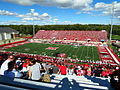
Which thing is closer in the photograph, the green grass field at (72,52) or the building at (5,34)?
the green grass field at (72,52)

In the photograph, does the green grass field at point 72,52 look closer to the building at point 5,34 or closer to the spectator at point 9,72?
the spectator at point 9,72

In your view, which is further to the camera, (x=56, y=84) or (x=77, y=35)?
(x=77, y=35)

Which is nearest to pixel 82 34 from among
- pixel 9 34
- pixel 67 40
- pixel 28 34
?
pixel 67 40

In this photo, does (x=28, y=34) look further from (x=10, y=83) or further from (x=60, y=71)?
(x=10, y=83)

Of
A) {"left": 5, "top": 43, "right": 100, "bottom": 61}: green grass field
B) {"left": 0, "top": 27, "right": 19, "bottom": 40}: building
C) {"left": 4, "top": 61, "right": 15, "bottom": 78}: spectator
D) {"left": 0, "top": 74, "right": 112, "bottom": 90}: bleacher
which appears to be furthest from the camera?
{"left": 0, "top": 27, "right": 19, "bottom": 40}: building

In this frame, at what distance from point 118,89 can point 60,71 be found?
5426 millimetres

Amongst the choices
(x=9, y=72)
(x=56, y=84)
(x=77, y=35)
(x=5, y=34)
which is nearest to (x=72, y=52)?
(x=77, y=35)

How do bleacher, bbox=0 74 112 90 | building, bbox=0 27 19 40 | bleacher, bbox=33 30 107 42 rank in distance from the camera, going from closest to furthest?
bleacher, bbox=0 74 112 90 < bleacher, bbox=33 30 107 42 < building, bbox=0 27 19 40

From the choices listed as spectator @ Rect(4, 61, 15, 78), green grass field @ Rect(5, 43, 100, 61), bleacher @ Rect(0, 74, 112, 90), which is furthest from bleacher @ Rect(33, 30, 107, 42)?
spectator @ Rect(4, 61, 15, 78)

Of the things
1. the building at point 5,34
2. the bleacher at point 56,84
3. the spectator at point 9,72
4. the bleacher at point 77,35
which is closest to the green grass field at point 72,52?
the bleacher at point 77,35

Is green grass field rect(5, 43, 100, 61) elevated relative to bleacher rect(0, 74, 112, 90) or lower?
lower

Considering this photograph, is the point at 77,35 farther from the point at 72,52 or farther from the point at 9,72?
the point at 9,72

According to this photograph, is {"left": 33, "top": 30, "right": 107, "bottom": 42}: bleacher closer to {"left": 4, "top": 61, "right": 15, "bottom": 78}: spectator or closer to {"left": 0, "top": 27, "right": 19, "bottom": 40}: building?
{"left": 0, "top": 27, "right": 19, "bottom": 40}: building

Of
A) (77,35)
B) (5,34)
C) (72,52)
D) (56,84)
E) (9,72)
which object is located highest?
(5,34)
